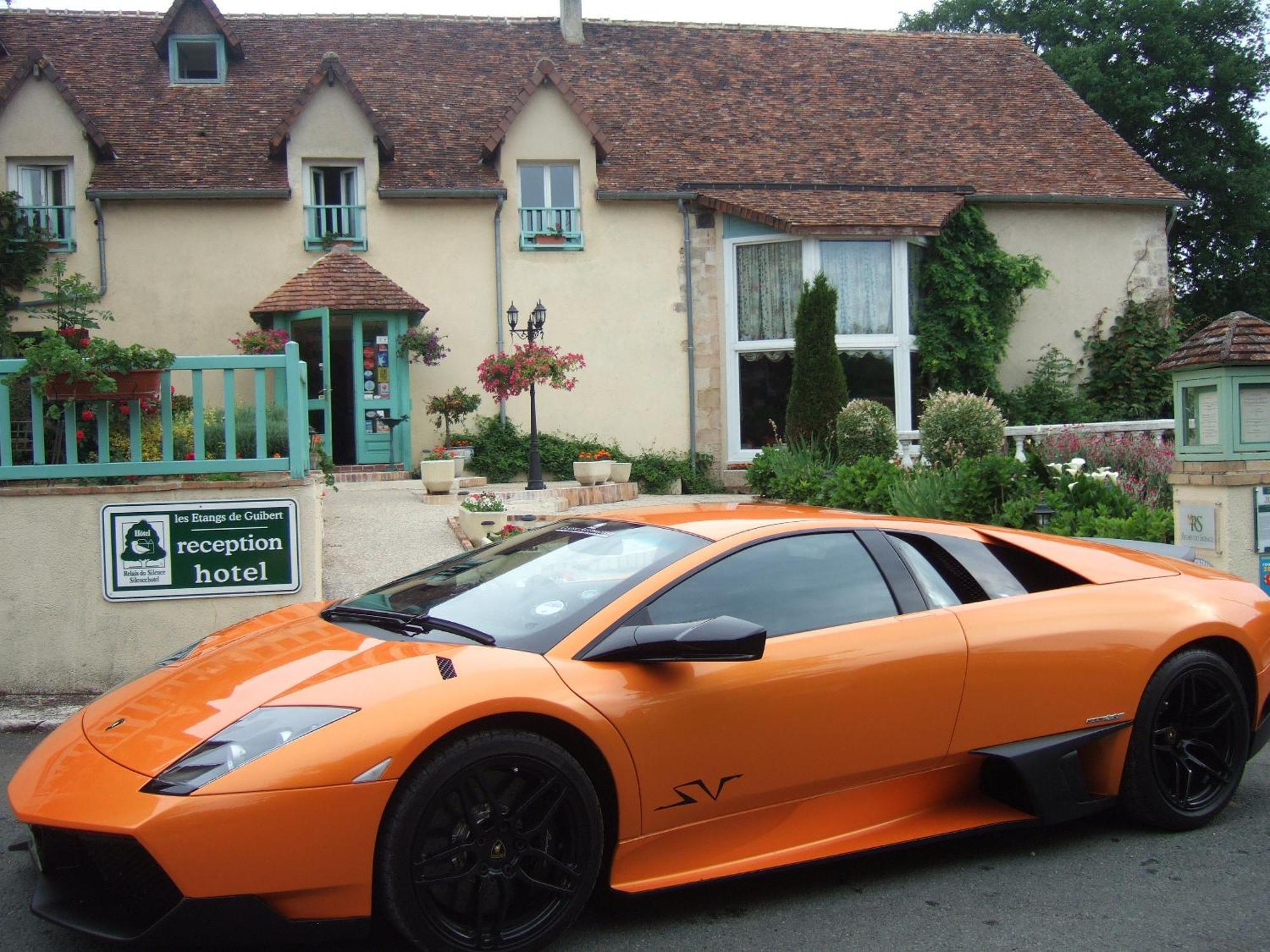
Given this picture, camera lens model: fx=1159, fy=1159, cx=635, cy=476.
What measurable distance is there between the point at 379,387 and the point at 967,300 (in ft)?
31.7

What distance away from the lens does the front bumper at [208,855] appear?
3.01m

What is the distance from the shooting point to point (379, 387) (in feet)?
60.2

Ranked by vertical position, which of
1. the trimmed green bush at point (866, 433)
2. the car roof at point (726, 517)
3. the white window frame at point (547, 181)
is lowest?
the car roof at point (726, 517)

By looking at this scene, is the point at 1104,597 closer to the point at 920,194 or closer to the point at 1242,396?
the point at 1242,396

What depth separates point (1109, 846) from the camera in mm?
4375

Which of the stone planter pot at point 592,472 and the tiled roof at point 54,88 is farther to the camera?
the tiled roof at point 54,88

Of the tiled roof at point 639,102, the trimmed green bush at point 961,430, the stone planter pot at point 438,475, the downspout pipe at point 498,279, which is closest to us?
the trimmed green bush at point 961,430

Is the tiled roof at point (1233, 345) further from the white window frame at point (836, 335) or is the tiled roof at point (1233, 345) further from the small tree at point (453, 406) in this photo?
the small tree at point (453, 406)

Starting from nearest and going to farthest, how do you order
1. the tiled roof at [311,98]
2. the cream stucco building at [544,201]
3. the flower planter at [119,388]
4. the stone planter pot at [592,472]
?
the flower planter at [119,388] < the stone planter pot at [592,472] < the tiled roof at [311,98] < the cream stucco building at [544,201]

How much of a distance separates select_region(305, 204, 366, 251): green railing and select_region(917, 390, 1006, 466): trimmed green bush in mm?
10158

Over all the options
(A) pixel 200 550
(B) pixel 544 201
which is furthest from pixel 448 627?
(B) pixel 544 201

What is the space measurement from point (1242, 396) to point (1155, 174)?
15287mm

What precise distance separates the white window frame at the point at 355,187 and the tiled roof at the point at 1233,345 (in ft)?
45.9

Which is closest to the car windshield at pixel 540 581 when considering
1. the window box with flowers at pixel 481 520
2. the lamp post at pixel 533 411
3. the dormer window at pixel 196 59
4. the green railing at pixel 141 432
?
Answer: the green railing at pixel 141 432
